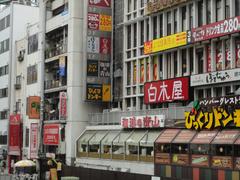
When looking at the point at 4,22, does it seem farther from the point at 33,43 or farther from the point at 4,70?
the point at 33,43

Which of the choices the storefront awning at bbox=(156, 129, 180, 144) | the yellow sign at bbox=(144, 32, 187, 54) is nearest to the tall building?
the yellow sign at bbox=(144, 32, 187, 54)

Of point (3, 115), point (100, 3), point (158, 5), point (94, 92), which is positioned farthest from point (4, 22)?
point (158, 5)

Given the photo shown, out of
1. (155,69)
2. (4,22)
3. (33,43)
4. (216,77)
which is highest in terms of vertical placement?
(4,22)

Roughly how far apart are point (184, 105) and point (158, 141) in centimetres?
375

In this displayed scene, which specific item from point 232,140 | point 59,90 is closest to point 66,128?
point 59,90

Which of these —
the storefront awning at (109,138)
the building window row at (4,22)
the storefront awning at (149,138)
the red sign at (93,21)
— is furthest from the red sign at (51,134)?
the building window row at (4,22)

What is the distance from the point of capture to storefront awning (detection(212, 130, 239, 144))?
1203 inches

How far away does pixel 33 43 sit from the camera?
64.1 meters

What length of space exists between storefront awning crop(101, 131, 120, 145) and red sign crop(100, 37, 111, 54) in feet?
26.3

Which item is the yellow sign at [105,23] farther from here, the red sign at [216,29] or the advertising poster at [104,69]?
the red sign at [216,29]

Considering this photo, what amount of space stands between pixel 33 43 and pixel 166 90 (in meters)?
27.5

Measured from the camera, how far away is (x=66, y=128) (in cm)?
5072

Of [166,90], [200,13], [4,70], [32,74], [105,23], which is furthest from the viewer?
[4,70]

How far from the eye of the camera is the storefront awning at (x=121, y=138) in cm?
4247
